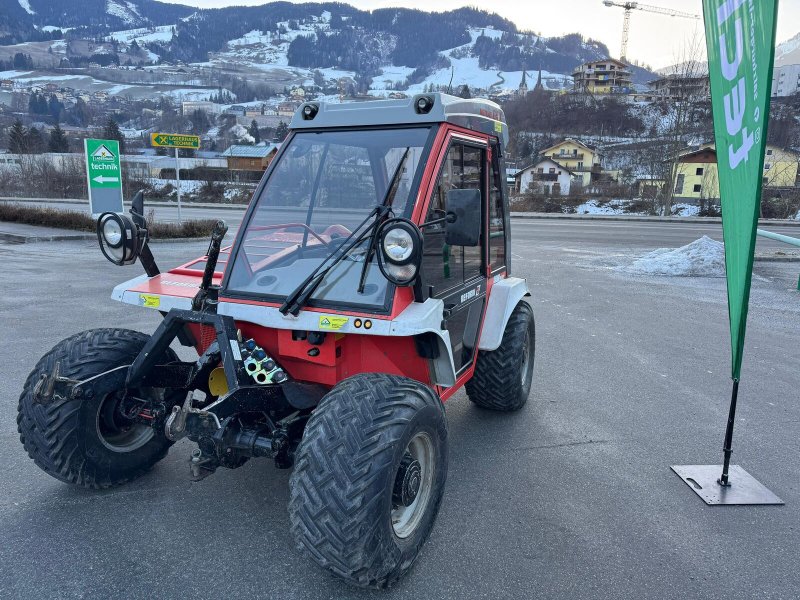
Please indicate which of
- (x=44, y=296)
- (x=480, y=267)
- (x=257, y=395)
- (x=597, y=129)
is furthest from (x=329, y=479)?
(x=597, y=129)

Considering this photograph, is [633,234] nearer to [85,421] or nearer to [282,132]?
[282,132]

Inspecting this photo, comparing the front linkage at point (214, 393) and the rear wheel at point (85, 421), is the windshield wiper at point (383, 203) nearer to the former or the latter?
the front linkage at point (214, 393)

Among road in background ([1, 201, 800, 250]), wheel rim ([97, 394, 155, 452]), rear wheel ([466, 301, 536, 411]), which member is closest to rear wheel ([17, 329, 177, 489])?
wheel rim ([97, 394, 155, 452])

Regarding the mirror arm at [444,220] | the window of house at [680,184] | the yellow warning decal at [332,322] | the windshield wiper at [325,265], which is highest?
the window of house at [680,184]

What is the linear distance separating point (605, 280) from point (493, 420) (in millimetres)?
8166

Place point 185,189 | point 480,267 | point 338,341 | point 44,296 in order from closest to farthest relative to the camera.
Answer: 1. point 338,341
2. point 480,267
3. point 44,296
4. point 185,189

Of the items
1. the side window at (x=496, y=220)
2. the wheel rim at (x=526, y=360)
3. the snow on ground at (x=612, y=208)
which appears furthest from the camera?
the snow on ground at (x=612, y=208)

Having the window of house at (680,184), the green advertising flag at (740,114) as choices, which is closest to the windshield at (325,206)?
the green advertising flag at (740,114)

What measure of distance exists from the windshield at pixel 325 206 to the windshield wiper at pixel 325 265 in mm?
48

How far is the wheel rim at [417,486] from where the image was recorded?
111 inches

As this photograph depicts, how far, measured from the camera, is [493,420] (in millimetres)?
4883

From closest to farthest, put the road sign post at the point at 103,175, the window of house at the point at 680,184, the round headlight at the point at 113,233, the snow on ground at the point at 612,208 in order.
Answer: the round headlight at the point at 113,233 < the road sign post at the point at 103,175 < the snow on ground at the point at 612,208 < the window of house at the point at 680,184

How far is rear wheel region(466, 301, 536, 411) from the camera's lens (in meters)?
4.64

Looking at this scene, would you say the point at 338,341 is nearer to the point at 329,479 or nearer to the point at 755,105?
the point at 329,479
